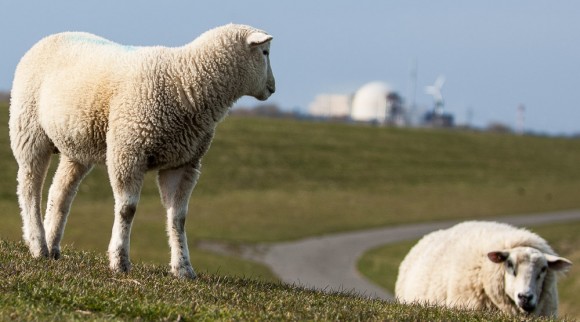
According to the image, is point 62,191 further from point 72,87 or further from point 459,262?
point 459,262

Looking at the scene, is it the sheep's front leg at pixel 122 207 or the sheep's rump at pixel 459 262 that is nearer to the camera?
the sheep's front leg at pixel 122 207

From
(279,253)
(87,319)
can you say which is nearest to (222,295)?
(87,319)

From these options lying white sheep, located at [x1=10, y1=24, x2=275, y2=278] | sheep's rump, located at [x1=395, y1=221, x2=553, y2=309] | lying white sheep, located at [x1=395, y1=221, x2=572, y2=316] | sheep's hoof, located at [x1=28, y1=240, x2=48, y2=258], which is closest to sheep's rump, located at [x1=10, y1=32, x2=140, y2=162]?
lying white sheep, located at [x1=10, y1=24, x2=275, y2=278]

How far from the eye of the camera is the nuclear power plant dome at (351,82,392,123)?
147m

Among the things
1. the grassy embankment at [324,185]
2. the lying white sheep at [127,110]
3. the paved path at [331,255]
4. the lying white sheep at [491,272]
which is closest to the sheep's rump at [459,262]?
the lying white sheep at [491,272]

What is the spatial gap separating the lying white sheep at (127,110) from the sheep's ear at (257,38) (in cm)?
1

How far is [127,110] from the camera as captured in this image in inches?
384

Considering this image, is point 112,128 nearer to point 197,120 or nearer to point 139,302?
point 197,120

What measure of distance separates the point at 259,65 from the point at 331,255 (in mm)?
27852

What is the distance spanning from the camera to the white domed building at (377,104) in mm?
144500

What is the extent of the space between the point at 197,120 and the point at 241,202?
4388 centimetres

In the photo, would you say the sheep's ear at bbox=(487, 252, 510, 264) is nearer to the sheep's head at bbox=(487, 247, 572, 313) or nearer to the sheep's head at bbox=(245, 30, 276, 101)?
the sheep's head at bbox=(487, 247, 572, 313)

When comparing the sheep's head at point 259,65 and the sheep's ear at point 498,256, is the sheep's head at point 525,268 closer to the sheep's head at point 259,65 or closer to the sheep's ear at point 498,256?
the sheep's ear at point 498,256

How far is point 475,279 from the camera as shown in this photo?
45.2 feet
